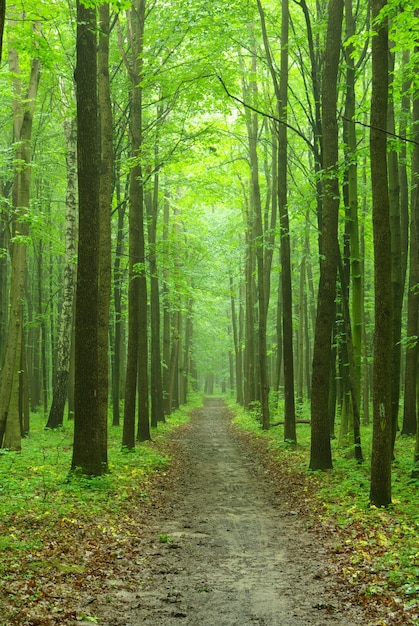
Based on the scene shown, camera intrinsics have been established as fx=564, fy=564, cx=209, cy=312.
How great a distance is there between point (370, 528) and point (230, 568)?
2225mm

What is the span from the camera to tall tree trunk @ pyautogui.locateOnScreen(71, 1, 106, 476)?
10.3 m

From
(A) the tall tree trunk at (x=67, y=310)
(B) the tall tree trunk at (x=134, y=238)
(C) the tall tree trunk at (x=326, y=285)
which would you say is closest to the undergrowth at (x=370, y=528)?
(C) the tall tree trunk at (x=326, y=285)

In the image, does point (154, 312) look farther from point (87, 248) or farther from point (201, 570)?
point (201, 570)

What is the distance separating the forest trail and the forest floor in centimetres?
1

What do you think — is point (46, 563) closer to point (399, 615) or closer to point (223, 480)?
point (399, 615)

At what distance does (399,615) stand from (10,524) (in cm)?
501

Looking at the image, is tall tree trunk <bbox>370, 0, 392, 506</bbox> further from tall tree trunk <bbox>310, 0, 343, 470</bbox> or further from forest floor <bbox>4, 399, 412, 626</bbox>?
tall tree trunk <bbox>310, 0, 343, 470</bbox>

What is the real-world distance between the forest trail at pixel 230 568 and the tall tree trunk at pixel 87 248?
2.28 meters

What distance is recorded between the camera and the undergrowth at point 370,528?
5621mm

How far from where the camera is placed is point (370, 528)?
310 inches

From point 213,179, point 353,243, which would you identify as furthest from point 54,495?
point 213,179

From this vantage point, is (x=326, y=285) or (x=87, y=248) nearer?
(x=87, y=248)

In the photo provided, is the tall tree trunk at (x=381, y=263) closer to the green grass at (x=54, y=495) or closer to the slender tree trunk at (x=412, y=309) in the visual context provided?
the green grass at (x=54, y=495)

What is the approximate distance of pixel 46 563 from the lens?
6.16 meters
